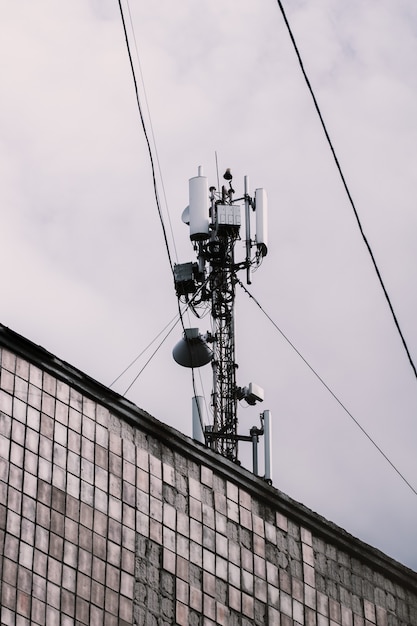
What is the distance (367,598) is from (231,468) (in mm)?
3295

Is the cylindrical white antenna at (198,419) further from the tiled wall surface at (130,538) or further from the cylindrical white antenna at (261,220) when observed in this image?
the tiled wall surface at (130,538)

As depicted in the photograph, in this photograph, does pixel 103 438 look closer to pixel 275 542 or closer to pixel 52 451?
pixel 52 451

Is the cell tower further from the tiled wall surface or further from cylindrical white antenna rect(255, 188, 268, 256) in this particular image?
the tiled wall surface

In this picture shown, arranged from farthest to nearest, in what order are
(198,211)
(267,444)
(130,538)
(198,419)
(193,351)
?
(198,211), (193,351), (198,419), (267,444), (130,538)

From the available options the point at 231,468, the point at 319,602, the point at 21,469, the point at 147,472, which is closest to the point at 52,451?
the point at 21,469

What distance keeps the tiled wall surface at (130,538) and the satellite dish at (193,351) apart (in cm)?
1137

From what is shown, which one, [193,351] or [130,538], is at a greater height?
[193,351]

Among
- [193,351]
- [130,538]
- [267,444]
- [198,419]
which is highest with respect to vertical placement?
[193,351]

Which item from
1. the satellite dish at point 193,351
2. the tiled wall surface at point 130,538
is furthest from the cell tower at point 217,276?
the tiled wall surface at point 130,538

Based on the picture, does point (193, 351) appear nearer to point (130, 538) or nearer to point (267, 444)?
point (267, 444)

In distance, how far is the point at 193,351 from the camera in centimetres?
3200

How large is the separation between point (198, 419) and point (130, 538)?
13281 mm

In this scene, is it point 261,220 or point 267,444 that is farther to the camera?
point 261,220

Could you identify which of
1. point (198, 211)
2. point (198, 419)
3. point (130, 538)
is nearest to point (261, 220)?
point (198, 211)
